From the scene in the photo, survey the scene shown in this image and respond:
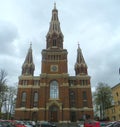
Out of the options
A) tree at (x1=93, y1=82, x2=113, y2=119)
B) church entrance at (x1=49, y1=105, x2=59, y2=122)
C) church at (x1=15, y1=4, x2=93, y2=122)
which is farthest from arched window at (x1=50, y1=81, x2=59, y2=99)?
tree at (x1=93, y1=82, x2=113, y2=119)

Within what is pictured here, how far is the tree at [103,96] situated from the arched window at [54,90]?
15.0 metres

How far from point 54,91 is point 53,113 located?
661cm

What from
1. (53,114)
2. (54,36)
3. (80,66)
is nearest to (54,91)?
(53,114)

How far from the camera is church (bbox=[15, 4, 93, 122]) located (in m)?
61.4

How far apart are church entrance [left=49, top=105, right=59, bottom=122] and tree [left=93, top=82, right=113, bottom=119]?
1633 centimetres

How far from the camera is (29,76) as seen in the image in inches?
2648

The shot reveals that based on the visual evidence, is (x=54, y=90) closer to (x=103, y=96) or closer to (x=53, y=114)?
(x=53, y=114)

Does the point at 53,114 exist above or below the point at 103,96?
below

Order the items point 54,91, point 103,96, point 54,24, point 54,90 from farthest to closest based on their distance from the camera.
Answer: point 54,24 < point 103,96 < point 54,90 < point 54,91

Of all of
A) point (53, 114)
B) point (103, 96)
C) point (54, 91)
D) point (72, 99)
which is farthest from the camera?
point (103, 96)

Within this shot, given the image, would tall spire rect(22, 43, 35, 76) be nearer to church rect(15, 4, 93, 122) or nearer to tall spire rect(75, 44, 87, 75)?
church rect(15, 4, 93, 122)

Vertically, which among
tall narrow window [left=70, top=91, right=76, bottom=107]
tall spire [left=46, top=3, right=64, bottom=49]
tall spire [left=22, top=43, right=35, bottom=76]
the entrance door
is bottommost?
Result: the entrance door

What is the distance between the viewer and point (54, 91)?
64.3 meters

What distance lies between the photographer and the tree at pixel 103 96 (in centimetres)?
7000
